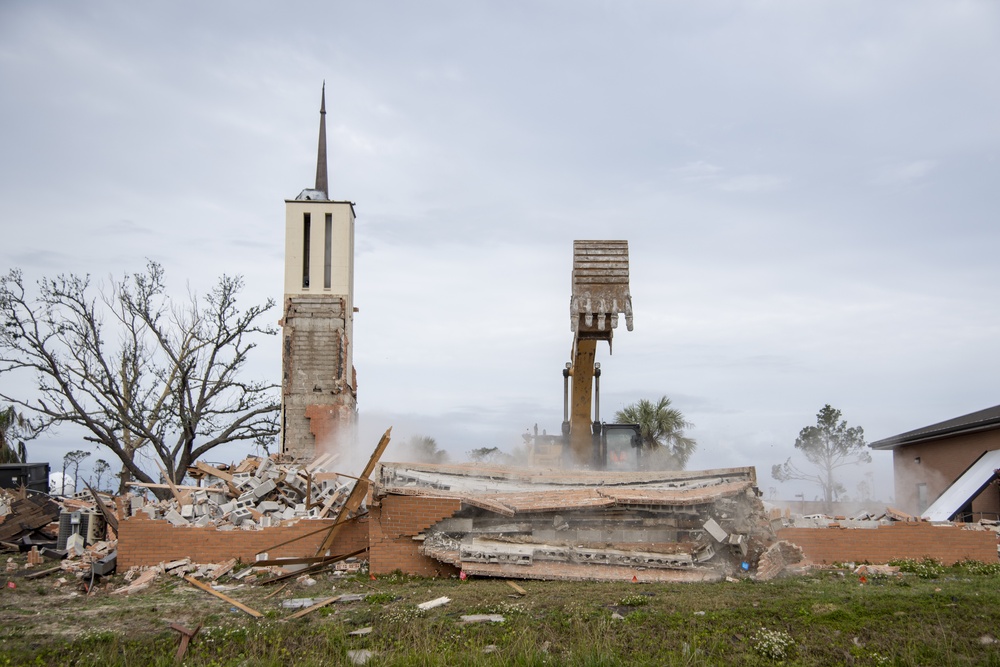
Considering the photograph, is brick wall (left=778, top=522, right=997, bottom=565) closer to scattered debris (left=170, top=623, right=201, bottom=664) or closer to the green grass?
the green grass

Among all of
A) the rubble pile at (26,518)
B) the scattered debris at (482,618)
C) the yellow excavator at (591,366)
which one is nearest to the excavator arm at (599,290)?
the yellow excavator at (591,366)

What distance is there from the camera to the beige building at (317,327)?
22672 millimetres

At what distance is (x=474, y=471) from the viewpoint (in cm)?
1569

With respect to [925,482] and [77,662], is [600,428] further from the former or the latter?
[925,482]

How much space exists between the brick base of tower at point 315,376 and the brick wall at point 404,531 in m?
9.61

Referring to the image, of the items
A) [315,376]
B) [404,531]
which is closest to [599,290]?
[404,531]

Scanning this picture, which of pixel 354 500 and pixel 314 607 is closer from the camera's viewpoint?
pixel 314 607

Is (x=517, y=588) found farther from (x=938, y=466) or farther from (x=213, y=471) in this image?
(x=938, y=466)

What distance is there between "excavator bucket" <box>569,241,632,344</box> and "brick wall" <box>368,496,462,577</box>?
3463 mm

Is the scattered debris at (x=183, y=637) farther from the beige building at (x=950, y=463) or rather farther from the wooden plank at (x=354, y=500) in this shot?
the beige building at (x=950, y=463)

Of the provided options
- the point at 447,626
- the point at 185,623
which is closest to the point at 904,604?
the point at 447,626

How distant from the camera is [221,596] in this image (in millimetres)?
12008

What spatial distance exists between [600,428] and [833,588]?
280 inches

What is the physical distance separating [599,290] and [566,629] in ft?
17.7
